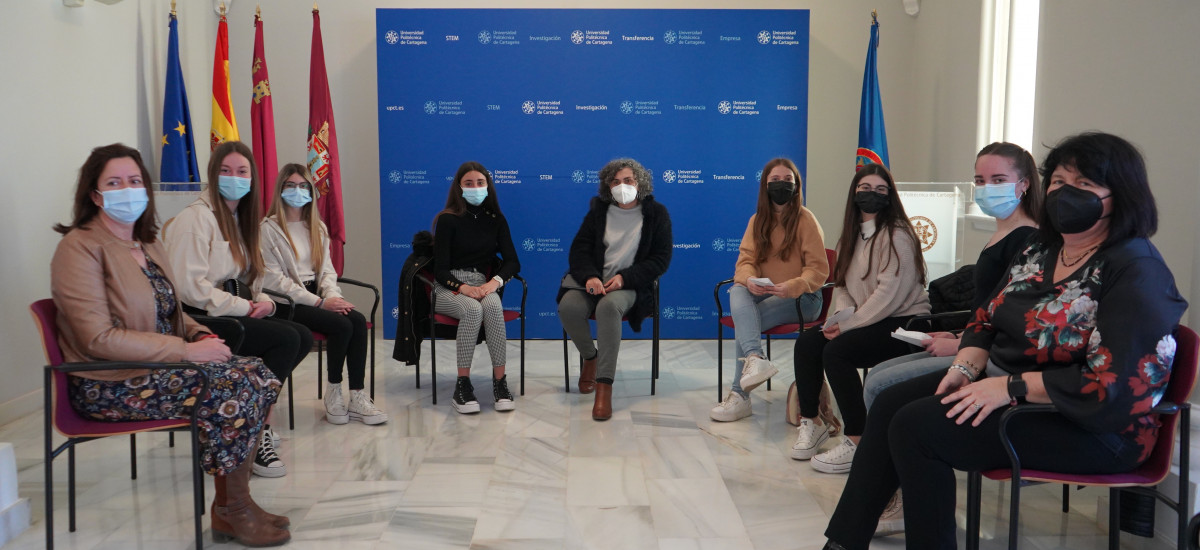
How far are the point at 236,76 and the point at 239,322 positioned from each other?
3.69 metres

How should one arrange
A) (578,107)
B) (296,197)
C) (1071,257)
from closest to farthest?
(1071,257), (296,197), (578,107)

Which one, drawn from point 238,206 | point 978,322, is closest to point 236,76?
point 238,206

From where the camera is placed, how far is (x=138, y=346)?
246cm

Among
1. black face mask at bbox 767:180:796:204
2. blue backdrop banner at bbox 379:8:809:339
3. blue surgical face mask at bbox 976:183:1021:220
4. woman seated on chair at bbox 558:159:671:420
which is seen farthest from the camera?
blue backdrop banner at bbox 379:8:809:339

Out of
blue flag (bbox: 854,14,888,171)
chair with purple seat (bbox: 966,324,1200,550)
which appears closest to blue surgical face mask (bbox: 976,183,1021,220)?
chair with purple seat (bbox: 966,324,1200,550)

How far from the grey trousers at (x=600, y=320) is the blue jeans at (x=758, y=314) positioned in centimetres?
58

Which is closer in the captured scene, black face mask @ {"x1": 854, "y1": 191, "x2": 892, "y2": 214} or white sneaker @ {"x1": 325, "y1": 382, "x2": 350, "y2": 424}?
black face mask @ {"x1": 854, "y1": 191, "x2": 892, "y2": 214}

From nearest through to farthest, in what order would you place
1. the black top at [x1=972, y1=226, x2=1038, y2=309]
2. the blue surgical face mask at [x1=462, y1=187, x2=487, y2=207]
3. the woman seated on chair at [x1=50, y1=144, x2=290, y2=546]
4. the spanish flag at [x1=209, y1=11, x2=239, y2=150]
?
the woman seated on chair at [x1=50, y1=144, x2=290, y2=546] < the black top at [x1=972, y1=226, x2=1038, y2=309] < the blue surgical face mask at [x1=462, y1=187, x2=487, y2=207] < the spanish flag at [x1=209, y1=11, x2=239, y2=150]

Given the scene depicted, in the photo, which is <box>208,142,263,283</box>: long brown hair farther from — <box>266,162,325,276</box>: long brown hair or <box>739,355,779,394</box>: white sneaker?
<box>739,355,779,394</box>: white sneaker

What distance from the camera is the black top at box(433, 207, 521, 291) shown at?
4.40 meters

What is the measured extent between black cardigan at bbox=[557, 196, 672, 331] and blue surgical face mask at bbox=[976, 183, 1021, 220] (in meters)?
1.81

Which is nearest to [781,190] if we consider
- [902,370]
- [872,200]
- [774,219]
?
[774,219]

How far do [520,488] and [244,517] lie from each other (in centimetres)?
96

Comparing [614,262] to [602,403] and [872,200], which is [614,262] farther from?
[872,200]
